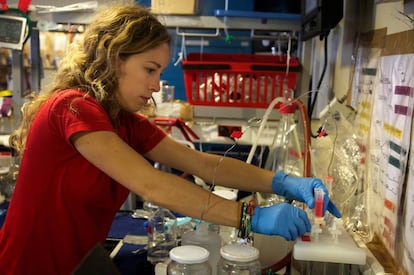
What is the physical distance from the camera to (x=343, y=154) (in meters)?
1.45

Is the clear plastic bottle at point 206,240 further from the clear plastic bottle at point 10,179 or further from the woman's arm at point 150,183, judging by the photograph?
the clear plastic bottle at point 10,179

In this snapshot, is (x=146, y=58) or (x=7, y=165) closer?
(x=146, y=58)

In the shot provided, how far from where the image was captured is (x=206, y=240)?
1173 millimetres

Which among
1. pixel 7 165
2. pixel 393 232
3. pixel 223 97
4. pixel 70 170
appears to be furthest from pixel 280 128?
pixel 7 165

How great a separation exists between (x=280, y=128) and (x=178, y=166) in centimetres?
46

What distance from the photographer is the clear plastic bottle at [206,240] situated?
1.16 metres

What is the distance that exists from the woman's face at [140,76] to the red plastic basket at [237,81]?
68 cm

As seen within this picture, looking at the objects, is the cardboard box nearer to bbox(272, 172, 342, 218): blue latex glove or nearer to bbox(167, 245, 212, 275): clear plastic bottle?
bbox(272, 172, 342, 218): blue latex glove

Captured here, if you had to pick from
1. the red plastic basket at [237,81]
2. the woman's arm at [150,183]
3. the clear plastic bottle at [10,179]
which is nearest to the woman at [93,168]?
the woman's arm at [150,183]

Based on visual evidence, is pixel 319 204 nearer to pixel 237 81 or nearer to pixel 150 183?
pixel 150 183

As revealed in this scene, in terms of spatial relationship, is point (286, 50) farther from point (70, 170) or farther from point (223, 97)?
point (70, 170)

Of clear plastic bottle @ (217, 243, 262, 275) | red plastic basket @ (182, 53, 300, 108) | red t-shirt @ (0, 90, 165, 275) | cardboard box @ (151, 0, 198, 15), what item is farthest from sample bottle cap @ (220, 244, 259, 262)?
cardboard box @ (151, 0, 198, 15)

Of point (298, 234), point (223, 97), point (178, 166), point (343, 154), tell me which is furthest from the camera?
point (223, 97)

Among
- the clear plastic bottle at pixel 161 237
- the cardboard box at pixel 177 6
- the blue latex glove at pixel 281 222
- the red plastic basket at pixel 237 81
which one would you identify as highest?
the cardboard box at pixel 177 6
